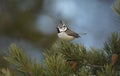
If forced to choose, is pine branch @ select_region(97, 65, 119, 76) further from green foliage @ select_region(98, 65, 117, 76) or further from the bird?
the bird

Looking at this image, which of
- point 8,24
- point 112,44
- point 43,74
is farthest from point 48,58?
point 8,24

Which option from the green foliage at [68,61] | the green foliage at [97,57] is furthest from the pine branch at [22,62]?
the green foliage at [97,57]

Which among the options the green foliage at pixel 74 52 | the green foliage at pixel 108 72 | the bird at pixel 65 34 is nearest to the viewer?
the green foliage at pixel 108 72

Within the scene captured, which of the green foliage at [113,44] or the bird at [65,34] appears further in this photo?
the bird at [65,34]

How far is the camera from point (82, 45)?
698 mm

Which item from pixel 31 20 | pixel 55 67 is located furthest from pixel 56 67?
pixel 31 20

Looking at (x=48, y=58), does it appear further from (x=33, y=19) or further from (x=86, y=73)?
(x=33, y=19)

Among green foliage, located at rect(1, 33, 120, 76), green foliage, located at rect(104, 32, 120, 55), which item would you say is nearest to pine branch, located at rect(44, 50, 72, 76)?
green foliage, located at rect(1, 33, 120, 76)

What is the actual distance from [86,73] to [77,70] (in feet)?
0.10

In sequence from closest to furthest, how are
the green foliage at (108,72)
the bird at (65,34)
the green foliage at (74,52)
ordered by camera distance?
the green foliage at (108,72) < the green foliage at (74,52) < the bird at (65,34)

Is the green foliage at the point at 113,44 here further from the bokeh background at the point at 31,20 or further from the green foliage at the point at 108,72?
the bokeh background at the point at 31,20

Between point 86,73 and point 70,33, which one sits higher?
point 70,33

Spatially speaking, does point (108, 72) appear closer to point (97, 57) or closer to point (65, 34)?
point (97, 57)

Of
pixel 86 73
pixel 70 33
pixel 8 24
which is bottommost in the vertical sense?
pixel 86 73
